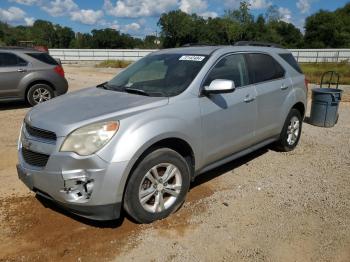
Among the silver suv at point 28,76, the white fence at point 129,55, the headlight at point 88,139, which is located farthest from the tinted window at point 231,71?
the white fence at point 129,55

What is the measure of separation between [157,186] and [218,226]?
A: 2.42 ft

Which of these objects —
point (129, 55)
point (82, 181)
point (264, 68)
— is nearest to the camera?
point (82, 181)

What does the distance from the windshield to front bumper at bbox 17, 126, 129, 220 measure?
1.14 m

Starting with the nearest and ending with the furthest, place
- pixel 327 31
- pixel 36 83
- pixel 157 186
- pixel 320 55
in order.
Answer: pixel 157 186, pixel 36 83, pixel 320 55, pixel 327 31

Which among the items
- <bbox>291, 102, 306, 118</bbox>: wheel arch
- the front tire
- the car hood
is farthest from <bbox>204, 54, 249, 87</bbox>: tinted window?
<bbox>291, 102, 306, 118</bbox>: wheel arch

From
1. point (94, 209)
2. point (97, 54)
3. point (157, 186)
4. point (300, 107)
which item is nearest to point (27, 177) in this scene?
point (94, 209)

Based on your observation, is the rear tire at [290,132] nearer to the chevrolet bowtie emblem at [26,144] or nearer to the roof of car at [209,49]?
the roof of car at [209,49]

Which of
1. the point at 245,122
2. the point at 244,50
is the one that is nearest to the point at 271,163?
the point at 245,122

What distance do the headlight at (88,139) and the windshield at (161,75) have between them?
0.89 m

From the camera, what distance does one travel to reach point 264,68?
524 centimetres

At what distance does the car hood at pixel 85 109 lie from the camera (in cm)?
336

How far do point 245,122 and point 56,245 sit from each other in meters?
2.57

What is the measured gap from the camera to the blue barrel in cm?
801

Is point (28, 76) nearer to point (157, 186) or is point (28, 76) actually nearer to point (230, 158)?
point (230, 158)
